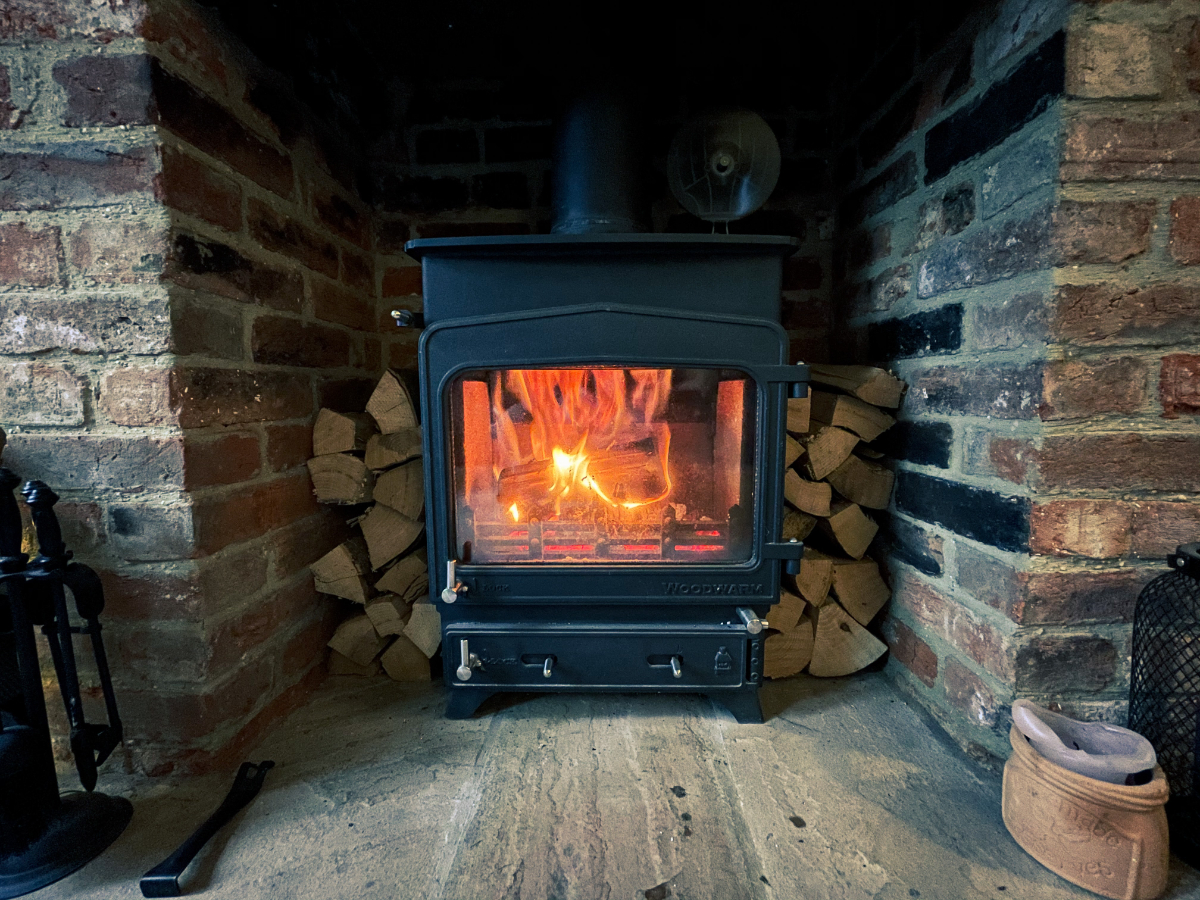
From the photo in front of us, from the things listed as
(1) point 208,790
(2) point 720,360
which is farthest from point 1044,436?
(1) point 208,790

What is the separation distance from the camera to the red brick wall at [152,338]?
0.86 meters

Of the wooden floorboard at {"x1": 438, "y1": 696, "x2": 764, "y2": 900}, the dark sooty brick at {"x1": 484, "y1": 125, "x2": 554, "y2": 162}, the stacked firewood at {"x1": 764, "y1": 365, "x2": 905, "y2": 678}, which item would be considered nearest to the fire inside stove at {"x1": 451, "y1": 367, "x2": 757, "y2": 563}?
the stacked firewood at {"x1": 764, "y1": 365, "x2": 905, "y2": 678}

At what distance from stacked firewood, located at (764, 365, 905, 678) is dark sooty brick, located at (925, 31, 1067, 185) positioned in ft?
1.34

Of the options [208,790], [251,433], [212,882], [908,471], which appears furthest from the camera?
[908,471]

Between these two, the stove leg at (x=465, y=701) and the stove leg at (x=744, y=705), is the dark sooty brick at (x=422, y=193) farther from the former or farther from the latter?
the stove leg at (x=744, y=705)

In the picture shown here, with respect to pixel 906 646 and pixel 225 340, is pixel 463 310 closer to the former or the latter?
pixel 225 340

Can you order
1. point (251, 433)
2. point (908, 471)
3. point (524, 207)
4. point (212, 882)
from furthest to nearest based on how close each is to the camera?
1. point (524, 207)
2. point (908, 471)
3. point (251, 433)
4. point (212, 882)

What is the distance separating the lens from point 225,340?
98 cm

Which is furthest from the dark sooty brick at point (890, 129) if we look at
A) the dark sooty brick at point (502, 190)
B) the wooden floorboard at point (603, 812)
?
the wooden floorboard at point (603, 812)

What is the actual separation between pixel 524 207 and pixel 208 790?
54.0 inches

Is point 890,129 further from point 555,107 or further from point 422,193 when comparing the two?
point 422,193

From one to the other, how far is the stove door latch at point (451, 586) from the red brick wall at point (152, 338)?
0.35 meters

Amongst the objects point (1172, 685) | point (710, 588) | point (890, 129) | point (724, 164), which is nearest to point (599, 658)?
point (710, 588)

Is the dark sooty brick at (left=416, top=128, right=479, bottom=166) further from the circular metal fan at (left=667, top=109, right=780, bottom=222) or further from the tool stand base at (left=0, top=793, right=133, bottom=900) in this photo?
the tool stand base at (left=0, top=793, right=133, bottom=900)
